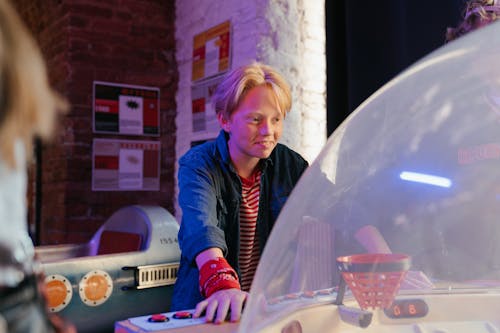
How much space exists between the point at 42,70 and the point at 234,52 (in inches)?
89.5

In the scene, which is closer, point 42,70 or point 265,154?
point 42,70

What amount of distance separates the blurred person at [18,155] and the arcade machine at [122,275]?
3.99 ft

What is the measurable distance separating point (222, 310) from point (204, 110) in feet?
7.08

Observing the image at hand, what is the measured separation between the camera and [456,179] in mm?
708

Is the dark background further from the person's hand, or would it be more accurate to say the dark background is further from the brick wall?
the person's hand

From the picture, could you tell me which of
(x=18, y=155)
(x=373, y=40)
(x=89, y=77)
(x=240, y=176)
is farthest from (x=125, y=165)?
(x=18, y=155)

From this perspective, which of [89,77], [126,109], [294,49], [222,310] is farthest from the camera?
[126,109]

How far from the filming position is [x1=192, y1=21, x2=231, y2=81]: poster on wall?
2621 millimetres

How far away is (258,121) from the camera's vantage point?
1.27 meters

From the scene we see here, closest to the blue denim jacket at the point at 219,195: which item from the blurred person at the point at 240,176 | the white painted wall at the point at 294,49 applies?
the blurred person at the point at 240,176

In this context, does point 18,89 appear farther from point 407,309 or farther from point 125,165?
point 125,165

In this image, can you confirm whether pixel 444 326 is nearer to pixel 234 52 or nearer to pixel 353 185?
pixel 353 185

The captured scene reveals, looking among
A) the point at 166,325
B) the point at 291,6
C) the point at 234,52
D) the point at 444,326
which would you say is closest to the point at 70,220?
the point at 234,52

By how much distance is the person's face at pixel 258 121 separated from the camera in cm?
126
